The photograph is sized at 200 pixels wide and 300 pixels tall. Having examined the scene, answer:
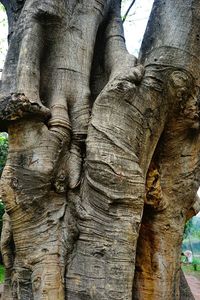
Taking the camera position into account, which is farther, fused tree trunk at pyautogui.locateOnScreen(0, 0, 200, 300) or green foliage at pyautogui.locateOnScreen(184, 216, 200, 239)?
green foliage at pyautogui.locateOnScreen(184, 216, 200, 239)

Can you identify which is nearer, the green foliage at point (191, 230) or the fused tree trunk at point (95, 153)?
the fused tree trunk at point (95, 153)

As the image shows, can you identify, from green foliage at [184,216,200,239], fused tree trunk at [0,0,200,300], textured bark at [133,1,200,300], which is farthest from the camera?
green foliage at [184,216,200,239]

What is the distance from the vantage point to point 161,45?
2865 millimetres

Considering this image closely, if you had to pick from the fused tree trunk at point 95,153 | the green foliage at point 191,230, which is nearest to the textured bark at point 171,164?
the fused tree trunk at point 95,153

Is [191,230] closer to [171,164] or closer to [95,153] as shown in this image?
[171,164]

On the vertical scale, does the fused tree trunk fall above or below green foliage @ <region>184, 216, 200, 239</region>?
below

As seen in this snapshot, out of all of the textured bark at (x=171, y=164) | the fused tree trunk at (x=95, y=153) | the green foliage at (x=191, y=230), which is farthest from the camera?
the green foliage at (x=191, y=230)

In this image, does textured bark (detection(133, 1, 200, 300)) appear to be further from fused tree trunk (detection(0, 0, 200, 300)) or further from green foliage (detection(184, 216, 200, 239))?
green foliage (detection(184, 216, 200, 239))

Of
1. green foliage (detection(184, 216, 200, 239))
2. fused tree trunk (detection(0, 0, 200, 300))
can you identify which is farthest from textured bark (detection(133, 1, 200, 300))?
green foliage (detection(184, 216, 200, 239))

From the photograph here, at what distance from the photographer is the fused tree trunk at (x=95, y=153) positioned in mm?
2479

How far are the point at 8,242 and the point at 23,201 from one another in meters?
0.52

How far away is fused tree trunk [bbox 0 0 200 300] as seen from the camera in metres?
2.48

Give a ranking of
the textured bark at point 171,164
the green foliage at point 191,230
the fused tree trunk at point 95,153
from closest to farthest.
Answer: the fused tree trunk at point 95,153 < the textured bark at point 171,164 < the green foliage at point 191,230

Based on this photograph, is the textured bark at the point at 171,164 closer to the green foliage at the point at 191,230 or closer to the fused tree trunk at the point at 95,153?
the fused tree trunk at the point at 95,153
